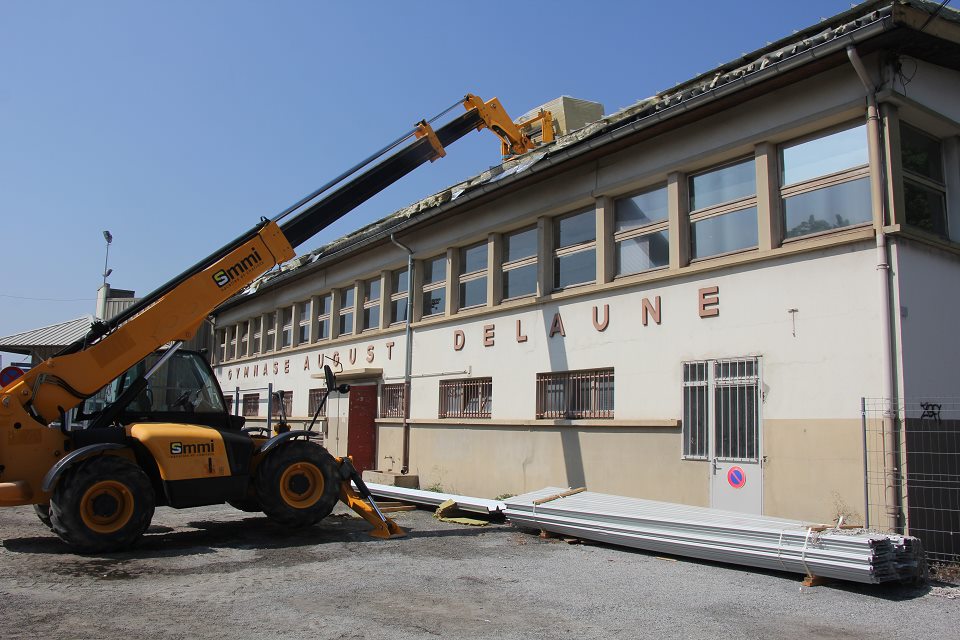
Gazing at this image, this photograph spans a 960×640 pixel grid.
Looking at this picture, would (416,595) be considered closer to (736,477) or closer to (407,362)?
(736,477)

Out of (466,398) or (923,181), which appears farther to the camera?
(466,398)

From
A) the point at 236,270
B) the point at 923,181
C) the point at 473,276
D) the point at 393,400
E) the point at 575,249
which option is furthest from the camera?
the point at 393,400

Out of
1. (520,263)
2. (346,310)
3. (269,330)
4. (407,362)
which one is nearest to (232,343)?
(269,330)

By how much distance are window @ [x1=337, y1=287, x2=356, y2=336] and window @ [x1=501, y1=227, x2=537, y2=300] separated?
618 centimetres

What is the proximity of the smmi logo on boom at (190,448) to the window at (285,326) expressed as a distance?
14.1 meters

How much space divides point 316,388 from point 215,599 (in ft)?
46.1

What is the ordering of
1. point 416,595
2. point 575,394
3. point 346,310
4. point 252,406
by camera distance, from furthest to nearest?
point 252,406 → point 346,310 → point 575,394 → point 416,595

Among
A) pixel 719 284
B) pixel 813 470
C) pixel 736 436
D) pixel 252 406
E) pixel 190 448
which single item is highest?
pixel 719 284

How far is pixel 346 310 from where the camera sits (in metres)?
19.4

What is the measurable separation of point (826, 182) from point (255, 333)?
19706 millimetres

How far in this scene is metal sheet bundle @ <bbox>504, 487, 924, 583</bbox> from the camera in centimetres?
645

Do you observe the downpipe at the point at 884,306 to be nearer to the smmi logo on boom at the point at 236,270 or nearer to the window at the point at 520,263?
the window at the point at 520,263

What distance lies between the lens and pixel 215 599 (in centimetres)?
598

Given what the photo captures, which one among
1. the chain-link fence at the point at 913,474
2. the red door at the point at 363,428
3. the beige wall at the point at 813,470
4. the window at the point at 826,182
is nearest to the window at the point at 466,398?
the red door at the point at 363,428
